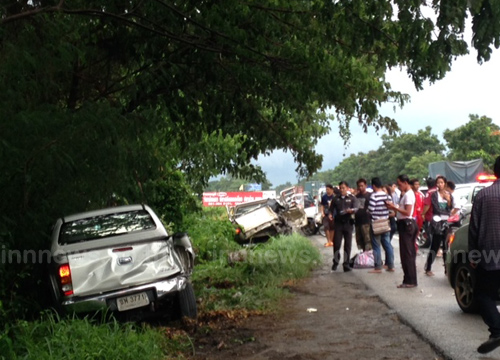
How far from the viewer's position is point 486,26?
6664 millimetres

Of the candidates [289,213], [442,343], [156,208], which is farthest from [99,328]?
[289,213]

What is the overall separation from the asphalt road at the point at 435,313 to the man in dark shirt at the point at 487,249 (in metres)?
0.36

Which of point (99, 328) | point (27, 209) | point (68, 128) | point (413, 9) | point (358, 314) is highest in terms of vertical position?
point (413, 9)

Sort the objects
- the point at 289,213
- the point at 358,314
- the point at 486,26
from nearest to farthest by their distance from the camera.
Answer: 1. the point at 486,26
2. the point at 358,314
3. the point at 289,213

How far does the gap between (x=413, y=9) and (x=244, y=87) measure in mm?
4668

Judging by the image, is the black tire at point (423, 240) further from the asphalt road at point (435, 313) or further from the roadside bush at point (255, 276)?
the asphalt road at point (435, 313)

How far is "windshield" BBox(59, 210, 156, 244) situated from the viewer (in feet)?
31.1

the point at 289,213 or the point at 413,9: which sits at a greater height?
the point at 413,9

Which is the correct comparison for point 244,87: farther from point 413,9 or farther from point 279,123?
point 413,9

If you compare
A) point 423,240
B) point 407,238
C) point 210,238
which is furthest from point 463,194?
point 407,238

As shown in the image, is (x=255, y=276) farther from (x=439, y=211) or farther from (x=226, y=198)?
(x=226, y=198)

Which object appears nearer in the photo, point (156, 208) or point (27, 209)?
point (27, 209)

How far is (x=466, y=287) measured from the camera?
30.8 ft

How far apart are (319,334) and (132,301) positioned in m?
2.22
